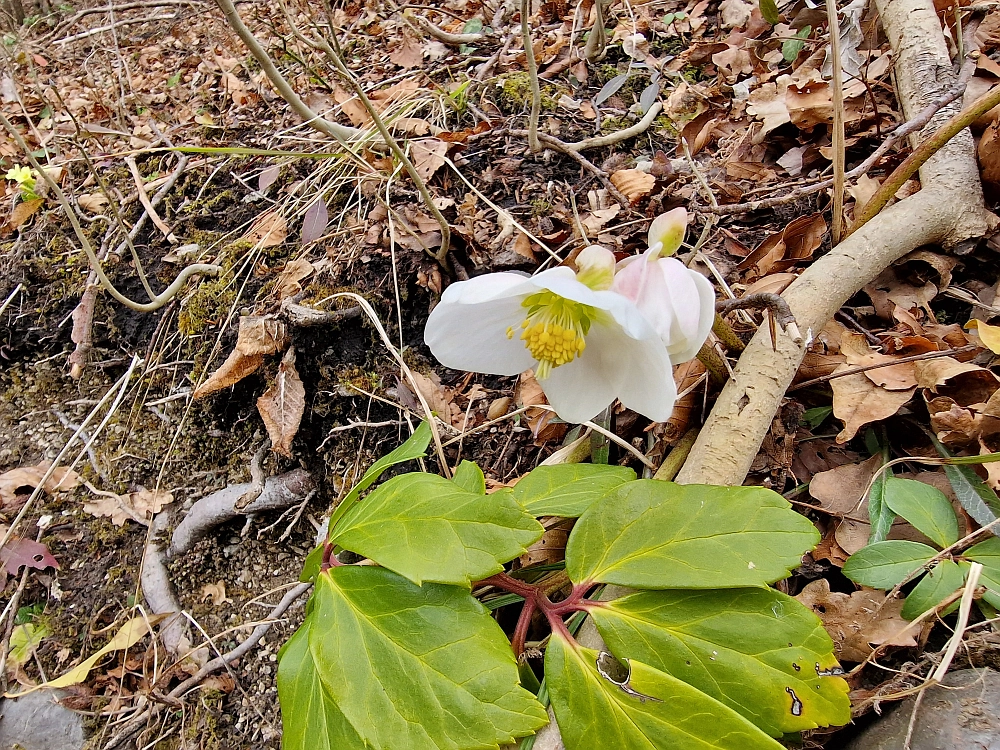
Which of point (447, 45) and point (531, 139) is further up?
point (447, 45)

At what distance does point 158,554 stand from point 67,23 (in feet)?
12.4

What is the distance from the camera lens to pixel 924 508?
0.84 metres

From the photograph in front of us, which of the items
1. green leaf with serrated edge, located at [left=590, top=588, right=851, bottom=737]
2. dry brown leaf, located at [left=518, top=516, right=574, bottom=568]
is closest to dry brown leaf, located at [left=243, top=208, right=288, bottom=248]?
dry brown leaf, located at [left=518, top=516, right=574, bottom=568]

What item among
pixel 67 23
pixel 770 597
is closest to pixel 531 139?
pixel 770 597

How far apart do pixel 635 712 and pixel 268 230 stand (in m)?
1.57

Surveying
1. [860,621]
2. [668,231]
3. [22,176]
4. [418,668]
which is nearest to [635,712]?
[418,668]

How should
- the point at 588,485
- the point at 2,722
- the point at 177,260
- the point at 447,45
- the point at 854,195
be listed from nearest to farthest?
1. the point at 588,485
2. the point at 854,195
3. the point at 2,722
4. the point at 177,260
5. the point at 447,45

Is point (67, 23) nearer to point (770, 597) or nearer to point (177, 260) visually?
point (177, 260)

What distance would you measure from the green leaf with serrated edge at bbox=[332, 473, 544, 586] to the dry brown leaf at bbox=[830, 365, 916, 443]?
0.56 metres

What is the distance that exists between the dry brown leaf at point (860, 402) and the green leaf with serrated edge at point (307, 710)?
0.82m

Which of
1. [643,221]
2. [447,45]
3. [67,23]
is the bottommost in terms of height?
[643,221]

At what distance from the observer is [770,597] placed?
2.34 ft

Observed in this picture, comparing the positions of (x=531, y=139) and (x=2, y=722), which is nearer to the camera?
(x=2, y=722)

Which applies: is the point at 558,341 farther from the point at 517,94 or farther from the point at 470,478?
the point at 517,94
